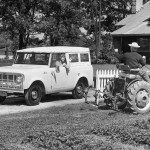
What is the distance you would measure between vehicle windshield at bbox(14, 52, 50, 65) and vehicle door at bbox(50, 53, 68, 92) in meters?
0.25

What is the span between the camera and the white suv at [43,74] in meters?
12.7

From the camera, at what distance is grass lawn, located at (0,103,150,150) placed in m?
6.77

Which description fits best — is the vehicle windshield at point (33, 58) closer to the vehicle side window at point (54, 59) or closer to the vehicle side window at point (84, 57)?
the vehicle side window at point (54, 59)

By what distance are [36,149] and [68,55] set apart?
8.12 m

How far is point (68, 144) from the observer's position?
6.77 metres

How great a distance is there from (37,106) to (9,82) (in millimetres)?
1126

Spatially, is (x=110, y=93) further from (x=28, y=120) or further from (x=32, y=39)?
(x=32, y=39)

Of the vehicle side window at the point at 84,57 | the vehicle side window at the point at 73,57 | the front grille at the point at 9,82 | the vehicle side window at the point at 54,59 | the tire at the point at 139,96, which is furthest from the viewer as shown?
the vehicle side window at the point at 84,57

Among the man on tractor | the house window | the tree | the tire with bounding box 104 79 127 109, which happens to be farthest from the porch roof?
the man on tractor

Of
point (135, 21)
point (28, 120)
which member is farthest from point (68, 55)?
point (135, 21)

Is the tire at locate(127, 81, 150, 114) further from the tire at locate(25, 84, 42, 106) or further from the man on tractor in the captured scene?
the tire at locate(25, 84, 42, 106)

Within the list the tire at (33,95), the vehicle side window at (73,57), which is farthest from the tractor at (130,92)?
the vehicle side window at (73,57)

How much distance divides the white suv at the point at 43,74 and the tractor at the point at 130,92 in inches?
92.5

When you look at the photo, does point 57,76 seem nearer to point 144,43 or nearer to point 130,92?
point 130,92
